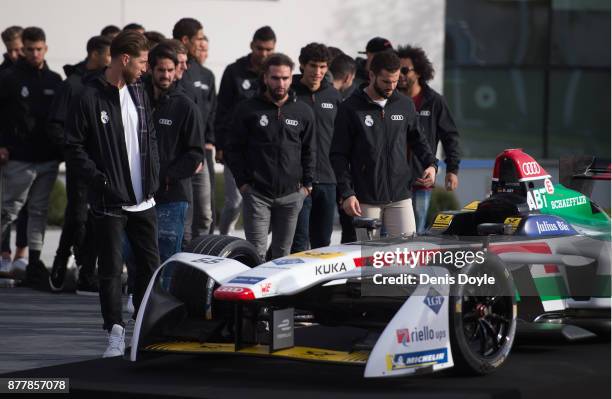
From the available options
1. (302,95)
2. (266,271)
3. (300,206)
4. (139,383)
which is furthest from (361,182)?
(139,383)

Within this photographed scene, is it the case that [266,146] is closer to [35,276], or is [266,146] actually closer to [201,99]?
[201,99]

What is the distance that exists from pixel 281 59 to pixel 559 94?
1234 cm

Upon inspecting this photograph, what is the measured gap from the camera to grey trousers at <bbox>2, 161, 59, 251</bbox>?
41.4 feet

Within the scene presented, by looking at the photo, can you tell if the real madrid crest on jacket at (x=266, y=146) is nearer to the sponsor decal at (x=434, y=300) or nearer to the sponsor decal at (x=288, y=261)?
the sponsor decal at (x=288, y=261)

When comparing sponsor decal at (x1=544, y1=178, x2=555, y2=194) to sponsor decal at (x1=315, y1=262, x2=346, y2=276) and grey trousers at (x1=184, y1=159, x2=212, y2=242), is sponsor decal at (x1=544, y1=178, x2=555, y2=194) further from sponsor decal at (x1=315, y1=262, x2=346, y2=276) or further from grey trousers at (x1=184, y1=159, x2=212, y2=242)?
grey trousers at (x1=184, y1=159, x2=212, y2=242)

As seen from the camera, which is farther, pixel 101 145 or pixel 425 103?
pixel 425 103

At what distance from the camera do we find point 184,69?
11688 mm

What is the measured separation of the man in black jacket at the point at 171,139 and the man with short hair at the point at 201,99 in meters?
1.69

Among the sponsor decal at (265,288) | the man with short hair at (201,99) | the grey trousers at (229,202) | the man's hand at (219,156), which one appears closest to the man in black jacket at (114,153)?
the sponsor decal at (265,288)

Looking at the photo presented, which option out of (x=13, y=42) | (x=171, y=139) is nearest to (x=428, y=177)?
(x=171, y=139)

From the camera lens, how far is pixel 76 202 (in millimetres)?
12031

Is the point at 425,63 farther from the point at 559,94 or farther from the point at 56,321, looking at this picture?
the point at 559,94

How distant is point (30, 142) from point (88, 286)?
147 cm

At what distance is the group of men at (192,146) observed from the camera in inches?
356
